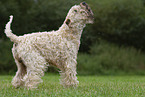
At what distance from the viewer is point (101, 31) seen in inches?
522

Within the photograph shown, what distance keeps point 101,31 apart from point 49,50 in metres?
8.83

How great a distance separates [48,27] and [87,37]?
173 cm

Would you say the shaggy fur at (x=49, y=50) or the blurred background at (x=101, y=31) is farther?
the blurred background at (x=101, y=31)

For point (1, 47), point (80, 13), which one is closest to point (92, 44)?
point (1, 47)

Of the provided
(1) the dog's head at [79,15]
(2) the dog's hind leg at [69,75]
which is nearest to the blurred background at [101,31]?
(1) the dog's head at [79,15]

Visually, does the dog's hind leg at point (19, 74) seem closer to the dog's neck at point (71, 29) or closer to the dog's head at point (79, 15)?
the dog's neck at point (71, 29)

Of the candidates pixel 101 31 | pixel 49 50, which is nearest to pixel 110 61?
pixel 101 31

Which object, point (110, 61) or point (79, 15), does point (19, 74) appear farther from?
point (110, 61)

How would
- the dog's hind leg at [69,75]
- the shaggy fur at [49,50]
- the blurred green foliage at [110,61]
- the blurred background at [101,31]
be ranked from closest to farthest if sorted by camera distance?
the shaggy fur at [49,50]
the dog's hind leg at [69,75]
the blurred background at [101,31]
the blurred green foliage at [110,61]

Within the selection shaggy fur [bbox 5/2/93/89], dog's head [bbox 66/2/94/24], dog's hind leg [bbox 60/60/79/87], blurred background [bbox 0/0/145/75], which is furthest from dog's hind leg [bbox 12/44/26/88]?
blurred background [bbox 0/0/145/75]

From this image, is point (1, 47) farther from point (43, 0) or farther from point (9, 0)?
point (43, 0)

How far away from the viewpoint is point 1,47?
11859 millimetres

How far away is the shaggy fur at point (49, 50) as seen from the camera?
4523mm

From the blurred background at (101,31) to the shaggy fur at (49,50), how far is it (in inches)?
205
